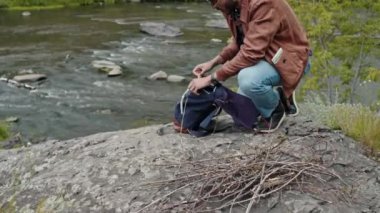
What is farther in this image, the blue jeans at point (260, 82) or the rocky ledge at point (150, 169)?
the blue jeans at point (260, 82)

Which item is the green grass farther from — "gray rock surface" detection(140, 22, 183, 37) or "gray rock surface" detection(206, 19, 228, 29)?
"gray rock surface" detection(206, 19, 228, 29)

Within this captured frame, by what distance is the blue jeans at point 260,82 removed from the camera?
4.14 metres

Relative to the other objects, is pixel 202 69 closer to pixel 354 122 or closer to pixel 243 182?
pixel 354 122

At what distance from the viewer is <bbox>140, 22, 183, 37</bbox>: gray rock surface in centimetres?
2308

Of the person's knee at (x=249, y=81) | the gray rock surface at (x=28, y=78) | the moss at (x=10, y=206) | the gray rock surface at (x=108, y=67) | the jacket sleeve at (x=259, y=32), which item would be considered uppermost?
the jacket sleeve at (x=259, y=32)

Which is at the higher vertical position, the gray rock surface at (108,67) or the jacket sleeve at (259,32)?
the jacket sleeve at (259,32)

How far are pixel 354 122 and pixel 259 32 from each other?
1.23 m

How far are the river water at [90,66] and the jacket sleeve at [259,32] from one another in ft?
27.2

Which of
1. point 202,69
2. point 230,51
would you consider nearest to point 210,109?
point 202,69

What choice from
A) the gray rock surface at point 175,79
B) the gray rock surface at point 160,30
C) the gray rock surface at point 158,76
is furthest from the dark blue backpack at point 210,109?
the gray rock surface at point 160,30

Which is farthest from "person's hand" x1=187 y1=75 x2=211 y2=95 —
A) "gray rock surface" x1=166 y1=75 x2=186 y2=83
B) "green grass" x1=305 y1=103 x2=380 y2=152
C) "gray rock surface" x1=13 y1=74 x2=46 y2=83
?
"gray rock surface" x1=13 y1=74 x2=46 y2=83

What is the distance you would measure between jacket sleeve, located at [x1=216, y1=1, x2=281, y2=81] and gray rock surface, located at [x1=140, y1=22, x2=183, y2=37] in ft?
62.1

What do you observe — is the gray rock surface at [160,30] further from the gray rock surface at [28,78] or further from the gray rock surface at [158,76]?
the gray rock surface at [28,78]

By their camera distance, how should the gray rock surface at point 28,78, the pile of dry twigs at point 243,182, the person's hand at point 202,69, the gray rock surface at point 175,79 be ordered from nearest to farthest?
the pile of dry twigs at point 243,182 → the person's hand at point 202,69 → the gray rock surface at point 28,78 → the gray rock surface at point 175,79
